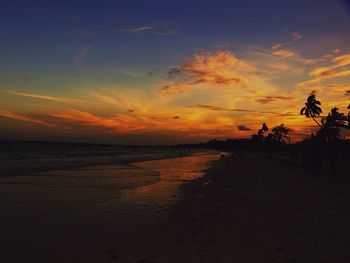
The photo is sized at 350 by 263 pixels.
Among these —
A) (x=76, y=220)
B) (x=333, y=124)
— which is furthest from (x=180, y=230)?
(x=333, y=124)

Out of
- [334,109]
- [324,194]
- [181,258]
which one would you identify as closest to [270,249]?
[181,258]

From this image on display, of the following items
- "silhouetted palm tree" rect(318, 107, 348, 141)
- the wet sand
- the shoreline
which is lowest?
the wet sand

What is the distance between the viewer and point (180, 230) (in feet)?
34.1

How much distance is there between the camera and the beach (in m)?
8.10

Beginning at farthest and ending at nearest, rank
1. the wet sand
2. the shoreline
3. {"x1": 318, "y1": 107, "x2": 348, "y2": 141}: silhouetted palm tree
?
{"x1": 318, "y1": 107, "x2": 348, "y2": 141}: silhouetted palm tree
the wet sand
the shoreline

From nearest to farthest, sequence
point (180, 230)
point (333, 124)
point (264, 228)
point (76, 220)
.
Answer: point (180, 230)
point (264, 228)
point (76, 220)
point (333, 124)

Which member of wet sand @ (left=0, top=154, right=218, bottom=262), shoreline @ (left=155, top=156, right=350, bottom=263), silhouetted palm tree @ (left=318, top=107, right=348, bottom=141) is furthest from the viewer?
silhouetted palm tree @ (left=318, top=107, right=348, bottom=141)

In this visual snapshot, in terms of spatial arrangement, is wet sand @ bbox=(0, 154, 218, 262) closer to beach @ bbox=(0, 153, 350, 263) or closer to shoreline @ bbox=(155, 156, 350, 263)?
beach @ bbox=(0, 153, 350, 263)

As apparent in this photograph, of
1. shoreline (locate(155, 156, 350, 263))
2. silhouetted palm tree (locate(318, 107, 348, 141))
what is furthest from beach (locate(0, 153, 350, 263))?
silhouetted palm tree (locate(318, 107, 348, 141))

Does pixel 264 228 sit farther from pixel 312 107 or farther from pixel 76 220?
pixel 312 107

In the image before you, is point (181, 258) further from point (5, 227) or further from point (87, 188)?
point (87, 188)

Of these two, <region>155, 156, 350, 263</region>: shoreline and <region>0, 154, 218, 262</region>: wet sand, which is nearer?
<region>155, 156, 350, 263</region>: shoreline

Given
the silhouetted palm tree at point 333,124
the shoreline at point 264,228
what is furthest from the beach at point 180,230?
the silhouetted palm tree at point 333,124

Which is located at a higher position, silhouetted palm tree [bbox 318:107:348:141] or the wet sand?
silhouetted palm tree [bbox 318:107:348:141]
